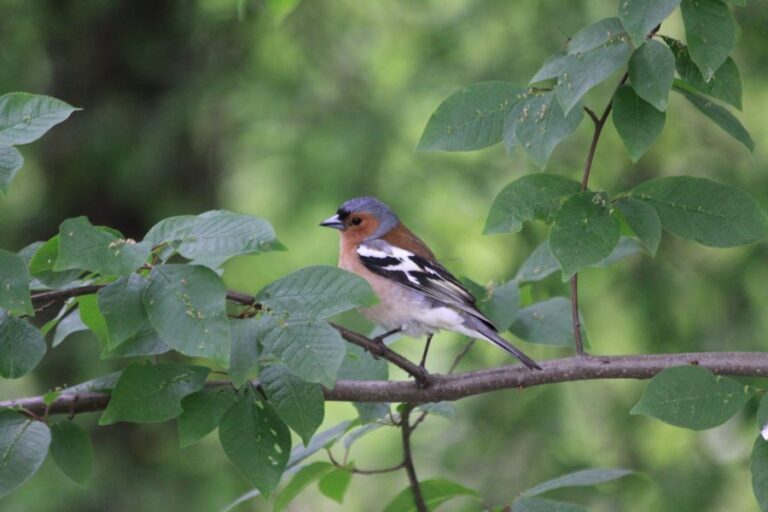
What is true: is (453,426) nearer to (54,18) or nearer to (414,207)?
(414,207)

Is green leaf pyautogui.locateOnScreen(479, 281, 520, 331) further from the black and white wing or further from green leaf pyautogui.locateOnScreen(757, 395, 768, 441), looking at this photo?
green leaf pyautogui.locateOnScreen(757, 395, 768, 441)

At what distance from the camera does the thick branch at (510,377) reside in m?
2.54

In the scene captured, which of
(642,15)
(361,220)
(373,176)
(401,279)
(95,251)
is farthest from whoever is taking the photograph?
(373,176)

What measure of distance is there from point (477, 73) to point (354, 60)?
1.40 m

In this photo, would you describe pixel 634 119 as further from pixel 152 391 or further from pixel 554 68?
pixel 152 391

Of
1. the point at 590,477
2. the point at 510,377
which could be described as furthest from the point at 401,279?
the point at 510,377

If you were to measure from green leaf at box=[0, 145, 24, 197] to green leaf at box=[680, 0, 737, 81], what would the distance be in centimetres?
152

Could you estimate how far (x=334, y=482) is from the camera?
3240mm

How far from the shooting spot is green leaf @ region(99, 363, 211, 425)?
255cm

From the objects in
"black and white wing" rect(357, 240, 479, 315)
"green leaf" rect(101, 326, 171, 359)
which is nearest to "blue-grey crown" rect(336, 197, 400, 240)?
"black and white wing" rect(357, 240, 479, 315)

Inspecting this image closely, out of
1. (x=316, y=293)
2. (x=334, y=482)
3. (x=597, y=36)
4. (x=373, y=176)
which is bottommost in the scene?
(x=373, y=176)

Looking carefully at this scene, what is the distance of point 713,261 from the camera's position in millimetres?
6824

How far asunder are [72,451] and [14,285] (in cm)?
70

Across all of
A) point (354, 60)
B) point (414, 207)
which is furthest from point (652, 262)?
point (354, 60)
